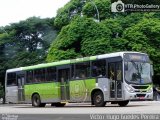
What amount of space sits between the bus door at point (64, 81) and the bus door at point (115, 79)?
3.80 meters

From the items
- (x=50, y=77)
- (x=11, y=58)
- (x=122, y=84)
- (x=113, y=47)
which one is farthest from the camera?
(x=11, y=58)

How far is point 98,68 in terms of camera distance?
25094 mm

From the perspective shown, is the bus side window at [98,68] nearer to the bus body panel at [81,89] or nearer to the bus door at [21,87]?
the bus body panel at [81,89]

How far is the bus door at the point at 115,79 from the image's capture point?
23.9 metres

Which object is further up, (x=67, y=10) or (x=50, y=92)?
(x=67, y=10)

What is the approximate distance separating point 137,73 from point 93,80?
2566mm

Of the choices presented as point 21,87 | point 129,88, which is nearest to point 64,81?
point 21,87

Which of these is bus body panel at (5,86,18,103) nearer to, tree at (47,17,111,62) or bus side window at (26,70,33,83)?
bus side window at (26,70,33,83)

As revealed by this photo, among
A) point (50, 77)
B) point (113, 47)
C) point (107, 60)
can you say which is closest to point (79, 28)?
point (113, 47)

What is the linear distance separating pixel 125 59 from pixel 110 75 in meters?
1.18

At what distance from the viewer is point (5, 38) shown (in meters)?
58.4

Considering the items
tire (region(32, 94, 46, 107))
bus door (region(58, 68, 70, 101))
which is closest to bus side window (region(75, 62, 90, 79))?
bus door (region(58, 68, 70, 101))

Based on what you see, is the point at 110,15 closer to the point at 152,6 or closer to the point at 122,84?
the point at 152,6

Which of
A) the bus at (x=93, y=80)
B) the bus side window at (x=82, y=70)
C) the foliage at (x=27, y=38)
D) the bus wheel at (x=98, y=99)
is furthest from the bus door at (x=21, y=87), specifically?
the foliage at (x=27, y=38)
